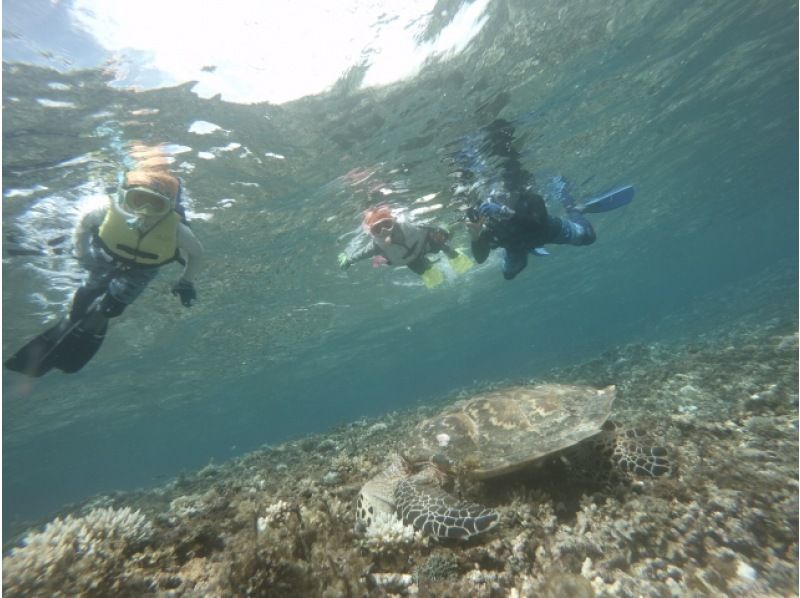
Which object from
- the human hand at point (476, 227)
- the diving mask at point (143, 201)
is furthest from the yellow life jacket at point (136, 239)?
the human hand at point (476, 227)

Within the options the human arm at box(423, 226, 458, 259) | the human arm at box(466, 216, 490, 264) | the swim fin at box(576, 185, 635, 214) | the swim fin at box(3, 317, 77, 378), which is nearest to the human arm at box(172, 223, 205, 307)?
the swim fin at box(3, 317, 77, 378)

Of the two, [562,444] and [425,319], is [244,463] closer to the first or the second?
[562,444]

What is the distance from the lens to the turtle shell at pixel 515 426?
4.11 meters

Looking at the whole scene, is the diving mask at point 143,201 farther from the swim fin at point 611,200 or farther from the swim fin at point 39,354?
the swim fin at point 611,200

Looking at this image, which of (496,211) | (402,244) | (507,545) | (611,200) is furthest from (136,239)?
(611,200)

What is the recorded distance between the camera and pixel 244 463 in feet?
36.5

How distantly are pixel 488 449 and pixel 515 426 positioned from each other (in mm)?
441

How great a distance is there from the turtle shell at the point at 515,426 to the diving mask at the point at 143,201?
5.86 m

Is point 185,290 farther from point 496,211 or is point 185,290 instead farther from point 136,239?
Result: point 496,211

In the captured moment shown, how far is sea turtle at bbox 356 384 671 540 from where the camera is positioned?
355 cm

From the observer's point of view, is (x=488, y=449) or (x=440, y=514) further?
(x=488, y=449)

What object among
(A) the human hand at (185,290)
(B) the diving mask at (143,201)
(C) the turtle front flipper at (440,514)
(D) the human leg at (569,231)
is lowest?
(C) the turtle front flipper at (440,514)

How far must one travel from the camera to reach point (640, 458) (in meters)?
4.14

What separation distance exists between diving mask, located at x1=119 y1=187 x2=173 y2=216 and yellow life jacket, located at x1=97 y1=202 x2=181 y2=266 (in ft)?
1.04
